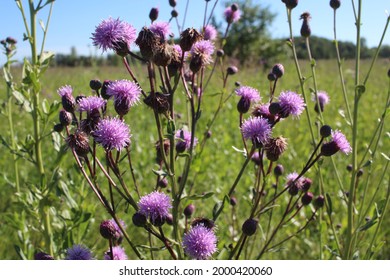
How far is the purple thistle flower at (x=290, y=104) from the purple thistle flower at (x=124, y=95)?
0.36m

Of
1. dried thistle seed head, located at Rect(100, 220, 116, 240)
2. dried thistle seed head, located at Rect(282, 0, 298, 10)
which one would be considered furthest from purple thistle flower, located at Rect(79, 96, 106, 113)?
dried thistle seed head, located at Rect(282, 0, 298, 10)

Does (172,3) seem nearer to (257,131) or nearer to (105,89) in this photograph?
(105,89)

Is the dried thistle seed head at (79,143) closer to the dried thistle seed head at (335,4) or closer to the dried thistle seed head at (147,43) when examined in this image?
the dried thistle seed head at (147,43)

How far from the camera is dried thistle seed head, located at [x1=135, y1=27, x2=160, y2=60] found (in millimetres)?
982

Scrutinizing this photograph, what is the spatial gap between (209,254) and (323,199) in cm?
55

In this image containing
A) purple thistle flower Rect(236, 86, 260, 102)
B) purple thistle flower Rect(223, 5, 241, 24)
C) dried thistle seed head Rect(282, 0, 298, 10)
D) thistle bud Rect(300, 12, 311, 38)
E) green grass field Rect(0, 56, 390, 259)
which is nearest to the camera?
purple thistle flower Rect(236, 86, 260, 102)

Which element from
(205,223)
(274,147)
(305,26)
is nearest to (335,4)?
(305,26)

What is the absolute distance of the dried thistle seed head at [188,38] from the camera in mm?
1056

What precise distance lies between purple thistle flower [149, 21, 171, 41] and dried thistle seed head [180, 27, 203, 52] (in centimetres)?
9

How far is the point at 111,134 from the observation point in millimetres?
971

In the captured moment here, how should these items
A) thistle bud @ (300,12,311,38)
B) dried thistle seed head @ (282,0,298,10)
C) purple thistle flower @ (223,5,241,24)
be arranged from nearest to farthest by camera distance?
1. dried thistle seed head @ (282,0,298,10)
2. thistle bud @ (300,12,311,38)
3. purple thistle flower @ (223,5,241,24)

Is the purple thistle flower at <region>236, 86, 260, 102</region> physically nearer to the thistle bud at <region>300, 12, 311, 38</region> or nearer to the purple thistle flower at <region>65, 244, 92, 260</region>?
the thistle bud at <region>300, 12, 311, 38</region>

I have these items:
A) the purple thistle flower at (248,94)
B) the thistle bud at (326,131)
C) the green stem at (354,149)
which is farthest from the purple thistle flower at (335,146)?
the purple thistle flower at (248,94)
